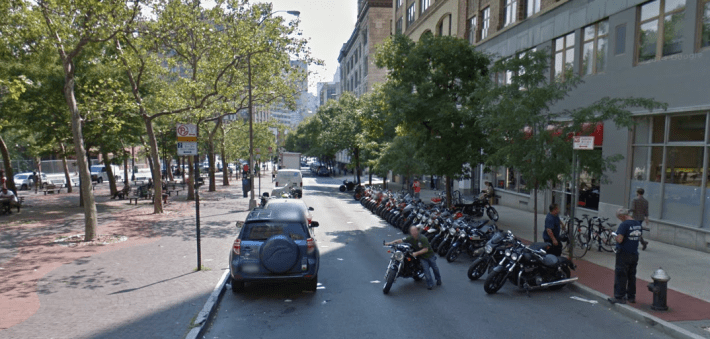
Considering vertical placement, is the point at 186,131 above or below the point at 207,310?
above

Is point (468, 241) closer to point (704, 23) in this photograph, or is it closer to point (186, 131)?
point (186, 131)

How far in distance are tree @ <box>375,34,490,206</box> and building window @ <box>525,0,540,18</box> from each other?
4.18 metres

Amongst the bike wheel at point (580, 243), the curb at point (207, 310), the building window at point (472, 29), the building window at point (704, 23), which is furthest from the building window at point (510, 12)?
the curb at point (207, 310)

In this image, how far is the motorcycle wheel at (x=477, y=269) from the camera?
957cm

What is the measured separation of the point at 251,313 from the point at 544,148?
8.04m

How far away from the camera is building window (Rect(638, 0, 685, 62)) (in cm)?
1278

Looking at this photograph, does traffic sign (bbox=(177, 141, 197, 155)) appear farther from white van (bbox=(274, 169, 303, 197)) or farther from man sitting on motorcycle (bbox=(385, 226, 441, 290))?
white van (bbox=(274, 169, 303, 197))

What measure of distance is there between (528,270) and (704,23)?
9.21 metres

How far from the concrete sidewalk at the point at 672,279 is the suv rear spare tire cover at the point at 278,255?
19.9 ft

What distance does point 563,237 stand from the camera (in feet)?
33.3

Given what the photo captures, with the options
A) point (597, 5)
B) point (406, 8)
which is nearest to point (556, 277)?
point (597, 5)

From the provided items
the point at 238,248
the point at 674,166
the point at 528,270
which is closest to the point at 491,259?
the point at 528,270

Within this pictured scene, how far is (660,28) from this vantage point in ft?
43.8

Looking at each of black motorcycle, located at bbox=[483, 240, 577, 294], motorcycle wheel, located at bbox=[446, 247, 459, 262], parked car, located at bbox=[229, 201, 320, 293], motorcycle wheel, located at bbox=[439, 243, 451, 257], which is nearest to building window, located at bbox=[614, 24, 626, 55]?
motorcycle wheel, located at bbox=[439, 243, 451, 257]
